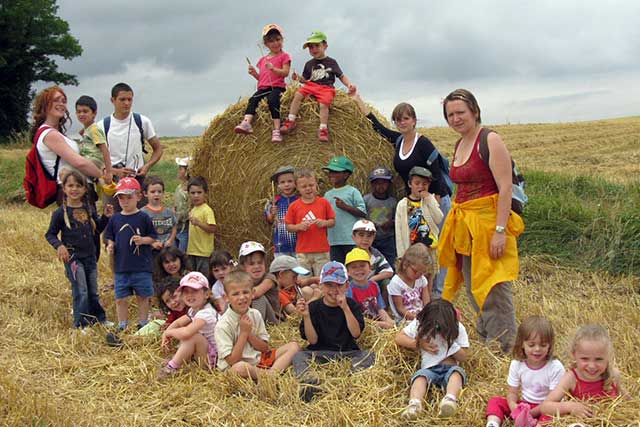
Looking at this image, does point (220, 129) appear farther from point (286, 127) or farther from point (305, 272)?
point (305, 272)

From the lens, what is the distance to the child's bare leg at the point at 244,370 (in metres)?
4.63

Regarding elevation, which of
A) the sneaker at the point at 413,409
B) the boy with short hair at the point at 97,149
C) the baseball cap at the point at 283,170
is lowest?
the sneaker at the point at 413,409

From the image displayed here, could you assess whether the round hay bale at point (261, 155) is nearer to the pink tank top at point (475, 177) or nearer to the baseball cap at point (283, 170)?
the baseball cap at point (283, 170)

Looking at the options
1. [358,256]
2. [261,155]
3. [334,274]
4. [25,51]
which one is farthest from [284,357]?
[25,51]

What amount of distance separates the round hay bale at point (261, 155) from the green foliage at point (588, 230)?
5.98 feet

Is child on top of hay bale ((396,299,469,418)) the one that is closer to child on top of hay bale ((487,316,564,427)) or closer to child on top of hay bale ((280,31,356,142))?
child on top of hay bale ((487,316,564,427))

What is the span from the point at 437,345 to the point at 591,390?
3.30 feet

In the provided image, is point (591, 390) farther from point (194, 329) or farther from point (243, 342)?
point (194, 329)

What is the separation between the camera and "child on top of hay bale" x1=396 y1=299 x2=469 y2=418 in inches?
169

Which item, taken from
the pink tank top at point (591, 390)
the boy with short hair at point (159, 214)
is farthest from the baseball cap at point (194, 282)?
the pink tank top at point (591, 390)

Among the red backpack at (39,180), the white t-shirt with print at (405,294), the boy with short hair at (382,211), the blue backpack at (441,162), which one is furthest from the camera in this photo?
the boy with short hair at (382,211)

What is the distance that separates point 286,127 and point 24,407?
13.8ft

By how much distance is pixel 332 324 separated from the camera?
494cm

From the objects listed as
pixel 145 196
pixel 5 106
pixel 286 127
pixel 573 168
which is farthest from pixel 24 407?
pixel 5 106
